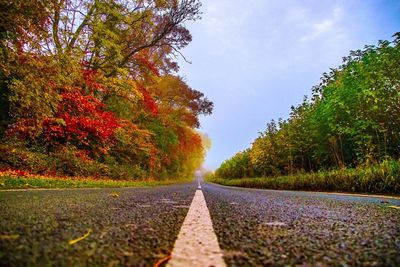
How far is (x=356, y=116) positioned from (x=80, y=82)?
40.1 feet

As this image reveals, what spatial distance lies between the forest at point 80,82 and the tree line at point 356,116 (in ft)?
28.1

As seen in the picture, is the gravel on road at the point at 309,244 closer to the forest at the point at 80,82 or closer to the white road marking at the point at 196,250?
the white road marking at the point at 196,250

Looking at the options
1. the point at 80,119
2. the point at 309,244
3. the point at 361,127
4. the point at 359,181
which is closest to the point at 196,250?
the point at 309,244

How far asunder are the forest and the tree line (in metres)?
8.56

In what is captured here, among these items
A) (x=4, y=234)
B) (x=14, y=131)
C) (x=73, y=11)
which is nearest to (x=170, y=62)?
(x=73, y=11)

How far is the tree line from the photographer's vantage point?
10820 millimetres

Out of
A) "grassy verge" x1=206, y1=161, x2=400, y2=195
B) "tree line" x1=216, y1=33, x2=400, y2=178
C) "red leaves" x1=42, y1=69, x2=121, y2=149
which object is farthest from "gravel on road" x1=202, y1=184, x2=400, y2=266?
"red leaves" x1=42, y1=69, x2=121, y2=149

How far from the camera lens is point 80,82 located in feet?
43.8

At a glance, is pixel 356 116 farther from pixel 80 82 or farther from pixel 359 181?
pixel 80 82

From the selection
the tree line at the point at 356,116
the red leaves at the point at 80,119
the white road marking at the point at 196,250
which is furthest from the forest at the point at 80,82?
the tree line at the point at 356,116

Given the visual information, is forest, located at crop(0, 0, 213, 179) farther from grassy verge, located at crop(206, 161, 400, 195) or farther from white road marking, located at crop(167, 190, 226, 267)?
grassy verge, located at crop(206, 161, 400, 195)

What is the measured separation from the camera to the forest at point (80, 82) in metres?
7.59

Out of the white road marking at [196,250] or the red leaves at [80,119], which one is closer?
the white road marking at [196,250]

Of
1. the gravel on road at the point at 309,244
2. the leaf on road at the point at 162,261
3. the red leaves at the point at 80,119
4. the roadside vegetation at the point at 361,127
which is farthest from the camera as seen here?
the red leaves at the point at 80,119
